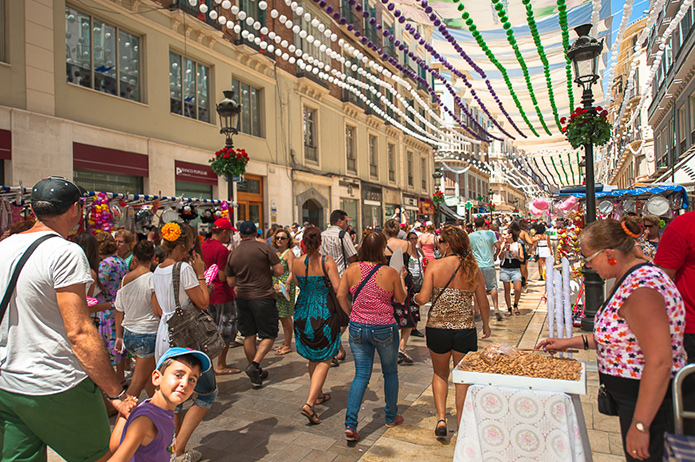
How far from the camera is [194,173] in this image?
571 inches

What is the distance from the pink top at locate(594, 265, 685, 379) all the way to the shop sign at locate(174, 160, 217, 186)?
44.3 feet

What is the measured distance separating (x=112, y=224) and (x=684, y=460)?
8495 mm

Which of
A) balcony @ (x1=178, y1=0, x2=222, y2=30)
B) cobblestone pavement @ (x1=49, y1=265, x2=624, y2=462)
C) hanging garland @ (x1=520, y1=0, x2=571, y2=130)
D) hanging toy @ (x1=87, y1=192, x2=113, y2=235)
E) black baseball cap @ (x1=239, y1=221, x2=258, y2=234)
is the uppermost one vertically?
balcony @ (x1=178, y1=0, x2=222, y2=30)

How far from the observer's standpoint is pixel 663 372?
208 centimetres

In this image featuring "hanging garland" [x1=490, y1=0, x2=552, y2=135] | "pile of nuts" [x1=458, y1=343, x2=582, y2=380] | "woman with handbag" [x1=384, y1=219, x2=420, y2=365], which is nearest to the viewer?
"pile of nuts" [x1=458, y1=343, x2=582, y2=380]

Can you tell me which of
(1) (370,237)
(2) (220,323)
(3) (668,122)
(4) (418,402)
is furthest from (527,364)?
(3) (668,122)

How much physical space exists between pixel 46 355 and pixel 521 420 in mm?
2548

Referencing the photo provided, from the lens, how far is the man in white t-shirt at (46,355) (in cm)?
221

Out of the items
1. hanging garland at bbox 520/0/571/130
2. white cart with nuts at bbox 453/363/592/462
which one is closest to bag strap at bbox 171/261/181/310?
white cart with nuts at bbox 453/363/592/462

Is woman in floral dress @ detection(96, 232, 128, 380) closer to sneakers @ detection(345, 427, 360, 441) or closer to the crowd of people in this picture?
the crowd of people

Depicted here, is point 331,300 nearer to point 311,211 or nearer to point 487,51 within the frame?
point 487,51

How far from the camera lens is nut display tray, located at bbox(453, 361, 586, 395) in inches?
97.3

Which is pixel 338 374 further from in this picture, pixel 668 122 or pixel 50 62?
pixel 668 122

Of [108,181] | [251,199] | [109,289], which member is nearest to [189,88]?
[108,181]
